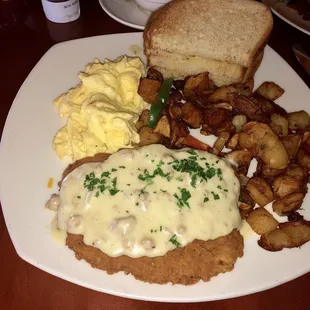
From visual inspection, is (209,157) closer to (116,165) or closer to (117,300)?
(116,165)

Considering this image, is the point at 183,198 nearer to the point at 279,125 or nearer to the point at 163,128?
the point at 163,128

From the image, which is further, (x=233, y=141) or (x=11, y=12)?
(x=11, y=12)

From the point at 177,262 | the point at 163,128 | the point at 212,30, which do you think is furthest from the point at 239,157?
the point at 212,30

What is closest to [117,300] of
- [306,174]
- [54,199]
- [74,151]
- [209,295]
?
[209,295]

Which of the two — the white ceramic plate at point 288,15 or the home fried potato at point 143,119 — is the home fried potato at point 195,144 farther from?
the white ceramic plate at point 288,15

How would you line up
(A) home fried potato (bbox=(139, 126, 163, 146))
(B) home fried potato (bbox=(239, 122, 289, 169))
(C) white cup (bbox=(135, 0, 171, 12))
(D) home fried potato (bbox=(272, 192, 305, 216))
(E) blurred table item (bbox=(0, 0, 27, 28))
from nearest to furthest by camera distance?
1. (D) home fried potato (bbox=(272, 192, 305, 216))
2. (B) home fried potato (bbox=(239, 122, 289, 169))
3. (A) home fried potato (bbox=(139, 126, 163, 146))
4. (C) white cup (bbox=(135, 0, 171, 12))
5. (E) blurred table item (bbox=(0, 0, 27, 28))

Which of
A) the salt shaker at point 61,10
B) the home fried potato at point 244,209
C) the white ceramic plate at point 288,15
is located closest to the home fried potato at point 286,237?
the home fried potato at point 244,209

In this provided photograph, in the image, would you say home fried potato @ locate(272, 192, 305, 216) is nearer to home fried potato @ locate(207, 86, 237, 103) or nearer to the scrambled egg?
home fried potato @ locate(207, 86, 237, 103)

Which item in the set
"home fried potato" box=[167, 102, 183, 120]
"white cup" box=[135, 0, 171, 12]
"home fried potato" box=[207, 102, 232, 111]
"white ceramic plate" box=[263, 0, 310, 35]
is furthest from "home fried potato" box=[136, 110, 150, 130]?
"white ceramic plate" box=[263, 0, 310, 35]
